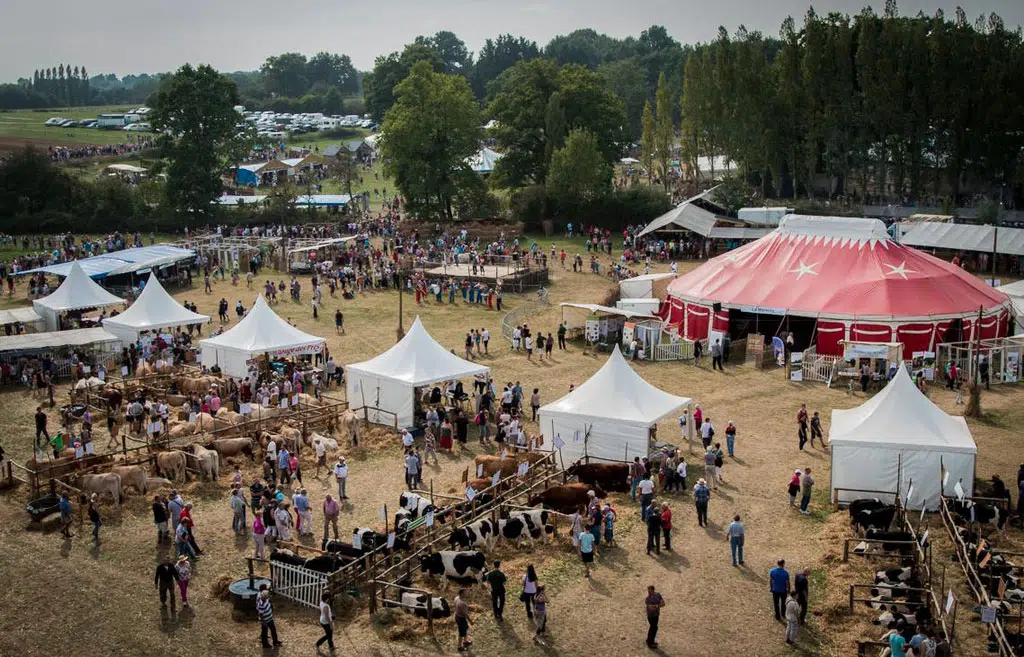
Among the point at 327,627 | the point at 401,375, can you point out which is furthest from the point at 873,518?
the point at 401,375

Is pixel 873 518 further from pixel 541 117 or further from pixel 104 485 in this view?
pixel 541 117

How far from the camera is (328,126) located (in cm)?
13600

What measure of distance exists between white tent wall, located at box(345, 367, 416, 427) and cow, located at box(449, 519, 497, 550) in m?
8.31

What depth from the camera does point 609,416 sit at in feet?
77.7

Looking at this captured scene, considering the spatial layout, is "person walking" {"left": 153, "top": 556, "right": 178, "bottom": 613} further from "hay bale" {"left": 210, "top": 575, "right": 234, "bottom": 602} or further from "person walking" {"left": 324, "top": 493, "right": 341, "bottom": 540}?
"person walking" {"left": 324, "top": 493, "right": 341, "bottom": 540}

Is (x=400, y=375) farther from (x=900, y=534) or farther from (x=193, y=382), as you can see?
(x=900, y=534)

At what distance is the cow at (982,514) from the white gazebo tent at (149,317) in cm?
2570

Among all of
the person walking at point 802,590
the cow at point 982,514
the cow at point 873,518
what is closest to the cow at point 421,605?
the person walking at point 802,590

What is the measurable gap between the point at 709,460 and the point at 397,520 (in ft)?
23.9

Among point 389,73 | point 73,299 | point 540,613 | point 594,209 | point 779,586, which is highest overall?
point 389,73

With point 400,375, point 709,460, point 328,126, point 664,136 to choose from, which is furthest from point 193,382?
point 328,126

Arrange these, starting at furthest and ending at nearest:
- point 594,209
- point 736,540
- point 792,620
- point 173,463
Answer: point 594,209 < point 173,463 < point 736,540 < point 792,620

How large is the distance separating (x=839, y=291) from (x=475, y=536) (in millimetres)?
20126

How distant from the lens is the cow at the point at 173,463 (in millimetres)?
23438
